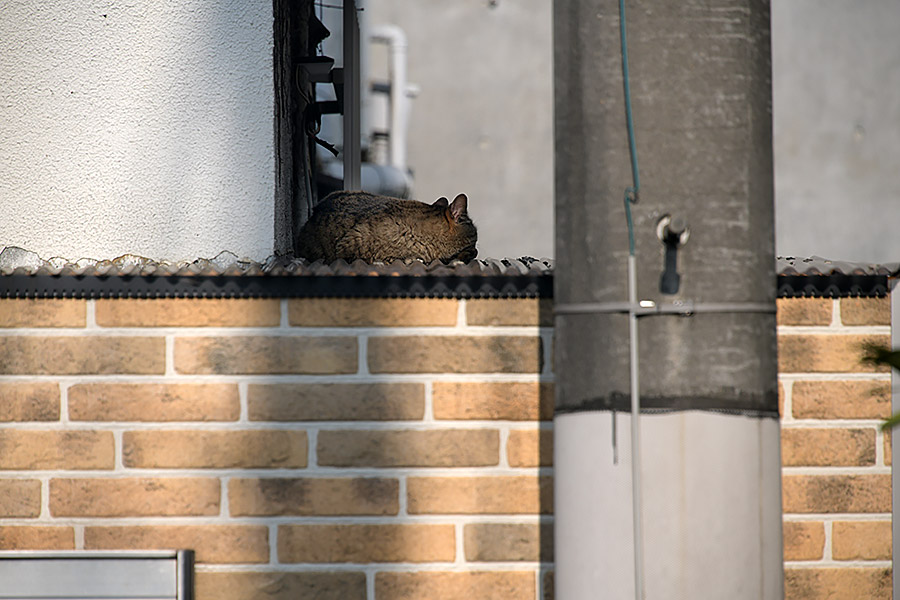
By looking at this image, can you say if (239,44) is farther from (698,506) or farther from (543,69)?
(543,69)

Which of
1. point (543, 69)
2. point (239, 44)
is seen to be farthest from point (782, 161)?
point (239, 44)

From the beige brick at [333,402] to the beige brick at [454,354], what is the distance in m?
0.05

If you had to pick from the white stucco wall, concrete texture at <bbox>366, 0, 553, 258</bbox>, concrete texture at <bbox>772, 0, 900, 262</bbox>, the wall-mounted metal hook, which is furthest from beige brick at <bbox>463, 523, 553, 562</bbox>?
concrete texture at <bbox>772, 0, 900, 262</bbox>

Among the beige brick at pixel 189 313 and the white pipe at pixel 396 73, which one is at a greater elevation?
the white pipe at pixel 396 73

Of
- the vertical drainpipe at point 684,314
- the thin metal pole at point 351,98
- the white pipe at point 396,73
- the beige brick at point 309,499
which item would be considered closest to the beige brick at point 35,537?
the beige brick at point 309,499

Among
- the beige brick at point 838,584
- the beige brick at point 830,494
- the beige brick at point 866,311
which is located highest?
the beige brick at point 866,311

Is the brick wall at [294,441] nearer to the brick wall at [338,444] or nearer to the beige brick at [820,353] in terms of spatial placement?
the brick wall at [338,444]

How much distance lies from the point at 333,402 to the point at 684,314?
740 mm

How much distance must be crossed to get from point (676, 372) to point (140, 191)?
5.66 feet

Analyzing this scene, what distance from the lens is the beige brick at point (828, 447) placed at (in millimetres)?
1899

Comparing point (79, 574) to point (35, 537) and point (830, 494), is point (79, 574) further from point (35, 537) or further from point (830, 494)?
point (830, 494)

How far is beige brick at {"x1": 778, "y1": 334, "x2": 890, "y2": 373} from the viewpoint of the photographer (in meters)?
1.91

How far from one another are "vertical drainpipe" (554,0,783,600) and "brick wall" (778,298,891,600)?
0.28 metres

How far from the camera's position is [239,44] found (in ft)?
8.91
